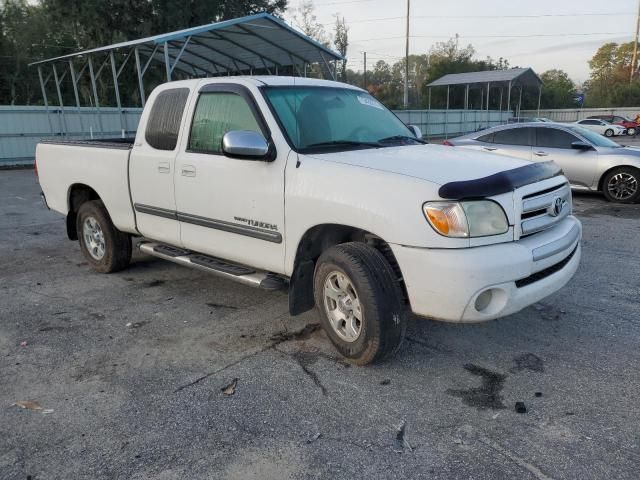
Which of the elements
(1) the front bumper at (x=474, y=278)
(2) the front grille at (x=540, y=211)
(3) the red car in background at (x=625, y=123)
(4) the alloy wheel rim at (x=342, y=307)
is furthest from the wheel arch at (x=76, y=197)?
(3) the red car in background at (x=625, y=123)

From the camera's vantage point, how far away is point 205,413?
10.3ft

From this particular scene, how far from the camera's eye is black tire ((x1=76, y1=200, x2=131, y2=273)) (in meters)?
5.82

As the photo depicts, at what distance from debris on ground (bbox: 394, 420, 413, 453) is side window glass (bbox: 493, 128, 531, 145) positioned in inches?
346

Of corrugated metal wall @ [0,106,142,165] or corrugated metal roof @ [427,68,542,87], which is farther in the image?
corrugated metal roof @ [427,68,542,87]

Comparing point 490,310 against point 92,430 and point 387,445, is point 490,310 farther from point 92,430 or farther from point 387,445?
point 92,430

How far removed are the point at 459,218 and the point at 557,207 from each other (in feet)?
3.53

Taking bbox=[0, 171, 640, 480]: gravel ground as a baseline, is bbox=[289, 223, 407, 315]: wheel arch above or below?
above

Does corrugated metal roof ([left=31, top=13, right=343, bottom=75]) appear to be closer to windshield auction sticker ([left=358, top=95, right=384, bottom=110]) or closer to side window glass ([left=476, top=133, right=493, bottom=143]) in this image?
side window glass ([left=476, top=133, right=493, bottom=143])

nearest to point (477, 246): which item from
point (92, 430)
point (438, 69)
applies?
point (92, 430)

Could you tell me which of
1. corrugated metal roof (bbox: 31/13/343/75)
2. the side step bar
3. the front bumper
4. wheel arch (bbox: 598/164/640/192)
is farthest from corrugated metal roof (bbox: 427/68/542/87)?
the front bumper

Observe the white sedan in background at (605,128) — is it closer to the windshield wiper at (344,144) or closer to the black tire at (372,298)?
the windshield wiper at (344,144)

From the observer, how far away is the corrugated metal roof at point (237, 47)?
1355 centimetres

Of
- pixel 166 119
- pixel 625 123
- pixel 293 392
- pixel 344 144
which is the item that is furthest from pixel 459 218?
pixel 625 123

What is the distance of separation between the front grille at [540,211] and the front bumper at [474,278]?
99mm
